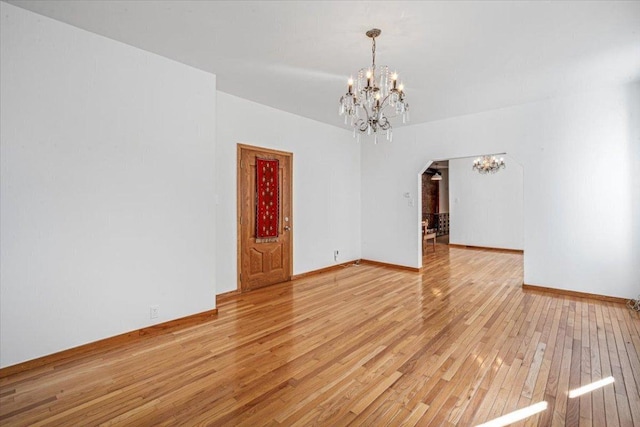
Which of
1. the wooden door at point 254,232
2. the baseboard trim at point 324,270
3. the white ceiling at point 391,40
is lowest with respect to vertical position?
the baseboard trim at point 324,270

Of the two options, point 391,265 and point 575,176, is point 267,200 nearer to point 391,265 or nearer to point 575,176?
point 391,265

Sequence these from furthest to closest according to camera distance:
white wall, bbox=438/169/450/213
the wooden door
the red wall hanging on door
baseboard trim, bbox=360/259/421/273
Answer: white wall, bbox=438/169/450/213, baseboard trim, bbox=360/259/421/273, the red wall hanging on door, the wooden door

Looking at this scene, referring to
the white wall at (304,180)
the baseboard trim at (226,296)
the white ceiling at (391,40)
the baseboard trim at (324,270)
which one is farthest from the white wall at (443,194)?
the baseboard trim at (226,296)

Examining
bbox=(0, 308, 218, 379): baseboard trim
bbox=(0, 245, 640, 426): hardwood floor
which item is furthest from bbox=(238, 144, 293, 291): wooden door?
bbox=(0, 308, 218, 379): baseboard trim

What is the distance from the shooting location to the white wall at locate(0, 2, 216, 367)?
242 cm

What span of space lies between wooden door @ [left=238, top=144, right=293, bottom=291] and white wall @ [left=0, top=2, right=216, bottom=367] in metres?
0.97

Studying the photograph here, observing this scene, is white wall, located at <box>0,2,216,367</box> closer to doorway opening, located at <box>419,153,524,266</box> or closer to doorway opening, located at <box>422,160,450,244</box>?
doorway opening, located at <box>419,153,524,266</box>

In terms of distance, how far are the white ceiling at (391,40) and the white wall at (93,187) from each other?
0.33 m

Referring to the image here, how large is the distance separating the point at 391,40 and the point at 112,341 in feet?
13.2

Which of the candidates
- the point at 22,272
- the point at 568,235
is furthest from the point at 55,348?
the point at 568,235

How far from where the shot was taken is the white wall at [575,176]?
3.99 meters

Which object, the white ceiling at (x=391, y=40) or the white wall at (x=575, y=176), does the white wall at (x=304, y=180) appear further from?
the white wall at (x=575, y=176)

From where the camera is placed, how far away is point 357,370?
7.90ft

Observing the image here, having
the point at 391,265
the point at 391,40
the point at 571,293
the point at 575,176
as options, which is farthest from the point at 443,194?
the point at 391,40
